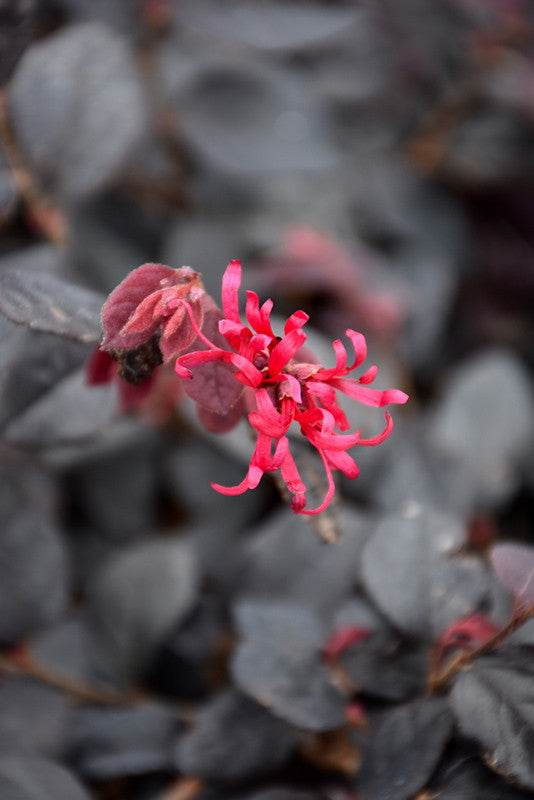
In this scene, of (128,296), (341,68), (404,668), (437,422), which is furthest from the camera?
(341,68)

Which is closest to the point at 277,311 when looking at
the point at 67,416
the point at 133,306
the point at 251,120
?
Result: the point at 251,120

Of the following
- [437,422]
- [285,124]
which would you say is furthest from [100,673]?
[285,124]

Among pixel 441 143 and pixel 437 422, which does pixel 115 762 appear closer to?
pixel 437 422

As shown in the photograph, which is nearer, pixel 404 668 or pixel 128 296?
pixel 128 296

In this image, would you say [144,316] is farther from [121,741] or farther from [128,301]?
[121,741]

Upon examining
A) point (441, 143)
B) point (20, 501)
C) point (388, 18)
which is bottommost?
point (20, 501)

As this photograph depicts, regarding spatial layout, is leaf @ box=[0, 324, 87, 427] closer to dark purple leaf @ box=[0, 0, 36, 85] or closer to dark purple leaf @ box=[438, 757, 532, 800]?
dark purple leaf @ box=[0, 0, 36, 85]
